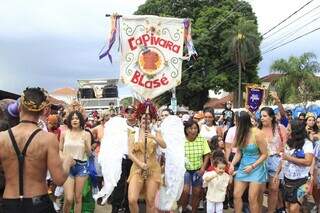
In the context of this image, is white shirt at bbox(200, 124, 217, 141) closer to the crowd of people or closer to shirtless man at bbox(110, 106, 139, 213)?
the crowd of people

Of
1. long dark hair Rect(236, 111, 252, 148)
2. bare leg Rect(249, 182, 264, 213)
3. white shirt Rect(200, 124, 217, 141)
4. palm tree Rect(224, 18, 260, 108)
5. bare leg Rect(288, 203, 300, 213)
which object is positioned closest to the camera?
bare leg Rect(288, 203, 300, 213)

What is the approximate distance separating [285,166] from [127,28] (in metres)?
3.25

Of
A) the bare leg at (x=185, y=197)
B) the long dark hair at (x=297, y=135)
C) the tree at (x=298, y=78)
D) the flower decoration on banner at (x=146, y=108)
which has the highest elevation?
the tree at (x=298, y=78)

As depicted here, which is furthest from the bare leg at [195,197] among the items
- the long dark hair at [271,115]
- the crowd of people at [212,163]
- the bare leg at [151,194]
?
the bare leg at [151,194]

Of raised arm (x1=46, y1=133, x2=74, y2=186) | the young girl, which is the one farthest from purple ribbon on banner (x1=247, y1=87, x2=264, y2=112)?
raised arm (x1=46, y1=133, x2=74, y2=186)

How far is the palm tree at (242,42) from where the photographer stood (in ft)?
149

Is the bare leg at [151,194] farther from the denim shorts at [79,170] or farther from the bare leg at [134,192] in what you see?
the denim shorts at [79,170]

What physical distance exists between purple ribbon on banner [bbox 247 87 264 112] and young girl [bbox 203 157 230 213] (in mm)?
3167

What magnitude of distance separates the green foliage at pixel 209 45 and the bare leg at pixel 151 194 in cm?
3734

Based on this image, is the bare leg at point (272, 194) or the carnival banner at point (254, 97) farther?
the carnival banner at point (254, 97)

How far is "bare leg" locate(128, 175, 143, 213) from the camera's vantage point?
7932 mm

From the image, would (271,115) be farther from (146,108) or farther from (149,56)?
(149,56)

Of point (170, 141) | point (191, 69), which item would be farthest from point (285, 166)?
point (191, 69)

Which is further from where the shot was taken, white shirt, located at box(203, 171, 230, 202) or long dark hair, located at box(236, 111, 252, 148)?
white shirt, located at box(203, 171, 230, 202)
